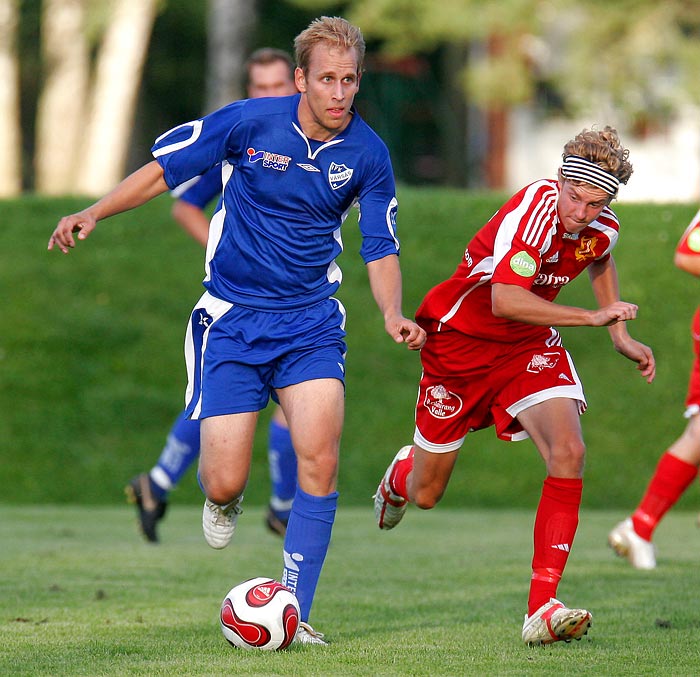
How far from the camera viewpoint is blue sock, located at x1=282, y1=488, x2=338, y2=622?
5.23 m

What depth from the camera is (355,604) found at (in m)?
6.09

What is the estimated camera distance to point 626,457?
12.8 metres

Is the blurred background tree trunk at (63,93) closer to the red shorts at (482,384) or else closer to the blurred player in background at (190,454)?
the blurred player in background at (190,454)

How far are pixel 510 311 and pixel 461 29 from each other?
53.3 ft

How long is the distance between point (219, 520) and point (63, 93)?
59.8ft

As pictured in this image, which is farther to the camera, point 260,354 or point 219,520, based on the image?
point 219,520

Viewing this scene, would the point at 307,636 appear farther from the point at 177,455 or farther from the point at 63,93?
the point at 63,93

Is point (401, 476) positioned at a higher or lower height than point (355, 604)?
higher

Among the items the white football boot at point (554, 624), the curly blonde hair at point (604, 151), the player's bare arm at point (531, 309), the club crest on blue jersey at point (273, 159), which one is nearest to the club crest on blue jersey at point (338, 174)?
the club crest on blue jersey at point (273, 159)

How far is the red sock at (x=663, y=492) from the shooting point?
750 cm

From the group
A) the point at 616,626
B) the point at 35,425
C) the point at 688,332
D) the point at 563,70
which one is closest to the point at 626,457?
the point at 688,332

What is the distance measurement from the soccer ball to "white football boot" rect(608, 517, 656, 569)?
3020 mm

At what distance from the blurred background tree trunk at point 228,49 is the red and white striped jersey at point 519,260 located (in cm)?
1406

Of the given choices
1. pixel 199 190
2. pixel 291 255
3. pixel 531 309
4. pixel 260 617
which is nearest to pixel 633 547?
pixel 531 309
